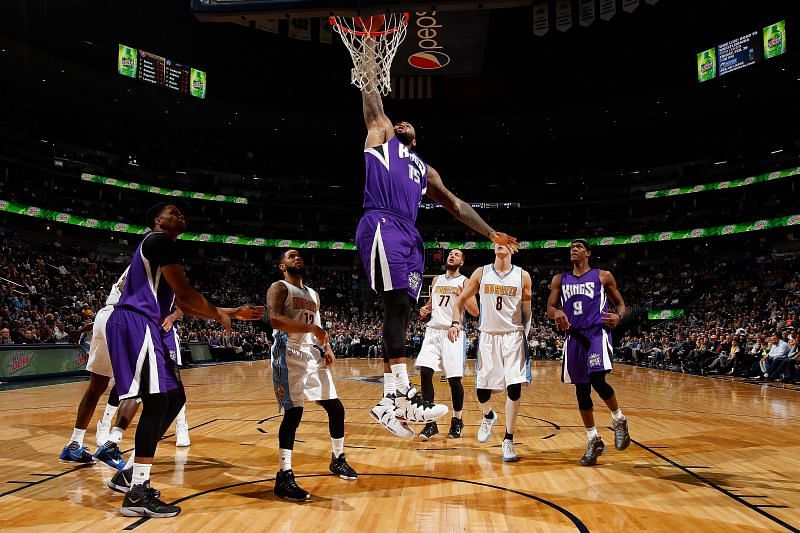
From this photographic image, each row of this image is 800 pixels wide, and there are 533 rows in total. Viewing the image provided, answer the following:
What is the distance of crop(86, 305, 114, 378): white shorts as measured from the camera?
19.3 ft

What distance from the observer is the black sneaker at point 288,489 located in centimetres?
459

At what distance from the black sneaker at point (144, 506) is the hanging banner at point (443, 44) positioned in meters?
17.5

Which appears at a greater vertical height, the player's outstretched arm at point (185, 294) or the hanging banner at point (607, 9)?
the hanging banner at point (607, 9)

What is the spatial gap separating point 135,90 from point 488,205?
22.2 m

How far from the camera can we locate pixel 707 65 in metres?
28.8

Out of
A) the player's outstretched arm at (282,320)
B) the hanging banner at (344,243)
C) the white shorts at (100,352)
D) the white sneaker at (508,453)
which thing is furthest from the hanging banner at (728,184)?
the white shorts at (100,352)

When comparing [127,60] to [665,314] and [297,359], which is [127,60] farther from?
[665,314]

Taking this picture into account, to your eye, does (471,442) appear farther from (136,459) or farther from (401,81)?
(401,81)

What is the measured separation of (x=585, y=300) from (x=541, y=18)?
2117cm

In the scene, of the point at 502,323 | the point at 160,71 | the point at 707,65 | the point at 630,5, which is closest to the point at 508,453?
the point at 502,323

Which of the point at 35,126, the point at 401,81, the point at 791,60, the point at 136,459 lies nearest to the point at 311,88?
the point at 401,81

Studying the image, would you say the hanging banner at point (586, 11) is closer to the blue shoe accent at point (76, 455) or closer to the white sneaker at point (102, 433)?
the white sneaker at point (102, 433)

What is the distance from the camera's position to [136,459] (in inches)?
169

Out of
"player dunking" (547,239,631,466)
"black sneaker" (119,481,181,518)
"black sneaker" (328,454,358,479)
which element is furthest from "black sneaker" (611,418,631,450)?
"black sneaker" (119,481,181,518)
